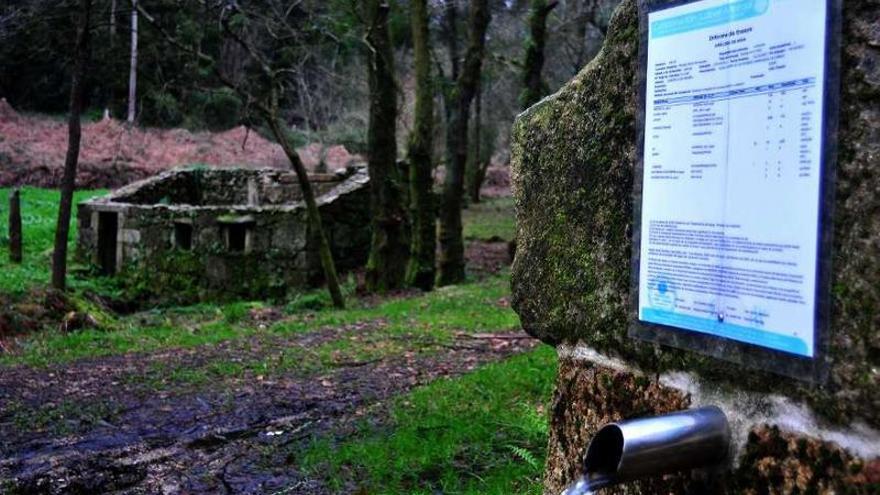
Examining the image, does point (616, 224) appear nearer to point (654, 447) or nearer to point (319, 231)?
point (654, 447)

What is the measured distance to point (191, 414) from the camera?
260 inches

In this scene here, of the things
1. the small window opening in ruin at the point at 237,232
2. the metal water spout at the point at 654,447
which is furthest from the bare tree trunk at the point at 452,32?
the metal water spout at the point at 654,447

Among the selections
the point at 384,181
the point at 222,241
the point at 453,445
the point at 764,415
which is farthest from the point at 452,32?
the point at 764,415

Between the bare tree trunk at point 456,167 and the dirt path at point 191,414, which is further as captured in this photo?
the bare tree trunk at point 456,167

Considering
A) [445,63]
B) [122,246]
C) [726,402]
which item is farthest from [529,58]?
[445,63]

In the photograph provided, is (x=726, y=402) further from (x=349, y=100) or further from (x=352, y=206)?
(x=349, y=100)

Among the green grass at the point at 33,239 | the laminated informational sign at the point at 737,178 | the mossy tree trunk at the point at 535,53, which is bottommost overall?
the green grass at the point at 33,239

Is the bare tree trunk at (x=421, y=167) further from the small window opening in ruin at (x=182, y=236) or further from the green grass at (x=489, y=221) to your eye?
the green grass at (x=489, y=221)

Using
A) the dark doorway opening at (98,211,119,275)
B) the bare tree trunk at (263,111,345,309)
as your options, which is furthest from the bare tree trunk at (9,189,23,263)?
the bare tree trunk at (263,111,345,309)

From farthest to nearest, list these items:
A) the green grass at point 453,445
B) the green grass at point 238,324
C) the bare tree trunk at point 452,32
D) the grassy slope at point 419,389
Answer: the bare tree trunk at point 452,32 → the green grass at point 238,324 → the grassy slope at point 419,389 → the green grass at point 453,445

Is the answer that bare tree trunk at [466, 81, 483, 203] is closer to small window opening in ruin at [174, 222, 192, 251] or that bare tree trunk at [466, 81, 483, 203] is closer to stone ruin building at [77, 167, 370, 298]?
stone ruin building at [77, 167, 370, 298]

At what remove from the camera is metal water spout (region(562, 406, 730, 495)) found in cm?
152

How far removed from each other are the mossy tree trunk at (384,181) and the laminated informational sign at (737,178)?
13.1m

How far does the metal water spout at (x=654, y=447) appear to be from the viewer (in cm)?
152
